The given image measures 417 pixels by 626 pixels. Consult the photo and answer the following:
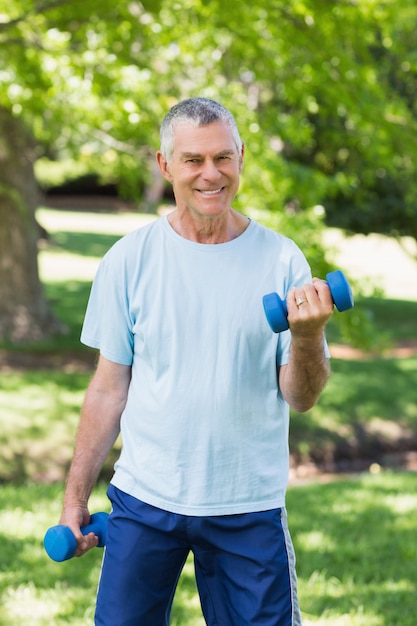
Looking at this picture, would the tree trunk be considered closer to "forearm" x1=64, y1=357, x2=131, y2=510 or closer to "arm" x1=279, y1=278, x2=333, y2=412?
"forearm" x1=64, y1=357, x2=131, y2=510

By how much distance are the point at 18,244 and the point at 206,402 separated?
35.1 ft

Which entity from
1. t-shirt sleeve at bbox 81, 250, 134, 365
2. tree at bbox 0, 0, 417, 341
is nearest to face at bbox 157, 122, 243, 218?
t-shirt sleeve at bbox 81, 250, 134, 365

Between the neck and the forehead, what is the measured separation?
18cm

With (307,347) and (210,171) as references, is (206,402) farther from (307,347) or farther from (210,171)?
(210,171)

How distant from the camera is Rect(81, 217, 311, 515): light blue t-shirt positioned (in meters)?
2.44

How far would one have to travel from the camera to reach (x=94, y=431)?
2664mm

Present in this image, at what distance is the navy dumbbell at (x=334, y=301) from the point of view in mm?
2168

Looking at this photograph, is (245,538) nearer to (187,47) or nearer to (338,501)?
(338,501)

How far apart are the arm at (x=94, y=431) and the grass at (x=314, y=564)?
4.40 feet

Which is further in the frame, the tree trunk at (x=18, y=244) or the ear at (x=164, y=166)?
the tree trunk at (x=18, y=244)

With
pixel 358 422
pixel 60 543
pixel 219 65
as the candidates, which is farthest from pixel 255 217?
pixel 60 543

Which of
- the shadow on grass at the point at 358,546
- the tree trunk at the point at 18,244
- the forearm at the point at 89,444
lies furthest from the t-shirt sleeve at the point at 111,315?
the tree trunk at the point at 18,244

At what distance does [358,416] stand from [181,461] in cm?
802

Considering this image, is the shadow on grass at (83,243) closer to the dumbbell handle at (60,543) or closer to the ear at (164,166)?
the ear at (164,166)
